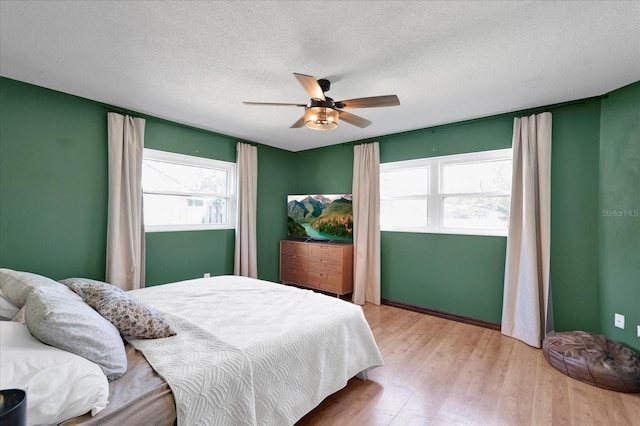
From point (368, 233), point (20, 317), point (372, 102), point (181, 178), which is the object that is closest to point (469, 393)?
point (372, 102)

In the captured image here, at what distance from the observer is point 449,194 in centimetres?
374

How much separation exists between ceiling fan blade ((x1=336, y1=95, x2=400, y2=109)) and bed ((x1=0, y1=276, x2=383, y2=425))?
1604mm

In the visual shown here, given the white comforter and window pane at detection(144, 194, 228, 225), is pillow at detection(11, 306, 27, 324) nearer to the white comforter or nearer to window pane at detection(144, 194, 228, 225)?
the white comforter

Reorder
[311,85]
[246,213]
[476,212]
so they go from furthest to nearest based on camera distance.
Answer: [246,213]
[476,212]
[311,85]

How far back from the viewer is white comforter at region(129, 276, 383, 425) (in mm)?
1317

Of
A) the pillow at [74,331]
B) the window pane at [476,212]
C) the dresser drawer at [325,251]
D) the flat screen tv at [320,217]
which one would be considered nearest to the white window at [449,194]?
the window pane at [476,212]

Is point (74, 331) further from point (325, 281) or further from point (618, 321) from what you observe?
point (618, 321)

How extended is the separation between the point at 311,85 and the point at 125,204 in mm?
2595

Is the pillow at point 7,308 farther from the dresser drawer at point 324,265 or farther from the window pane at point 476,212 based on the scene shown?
the window pane at point 476,212

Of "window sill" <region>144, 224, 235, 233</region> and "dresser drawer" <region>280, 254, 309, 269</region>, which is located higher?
"window sill" <region>144, 224, 235, 233</region>

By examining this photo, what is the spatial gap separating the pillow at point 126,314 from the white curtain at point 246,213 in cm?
258

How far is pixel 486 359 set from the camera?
2.61m

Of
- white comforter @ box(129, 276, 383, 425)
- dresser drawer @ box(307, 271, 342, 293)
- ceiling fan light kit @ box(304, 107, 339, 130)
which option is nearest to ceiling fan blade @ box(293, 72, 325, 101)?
ceiling fan light kit @ box(304, 107, 339, 130)

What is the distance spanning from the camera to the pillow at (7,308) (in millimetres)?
1494
